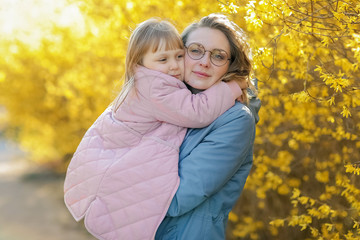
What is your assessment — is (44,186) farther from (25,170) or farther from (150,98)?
(150,98)

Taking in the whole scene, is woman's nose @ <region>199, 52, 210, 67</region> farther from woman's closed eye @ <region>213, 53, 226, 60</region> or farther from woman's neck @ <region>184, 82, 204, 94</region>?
woman's neck @ <region>184, 82, 204, 94</region>

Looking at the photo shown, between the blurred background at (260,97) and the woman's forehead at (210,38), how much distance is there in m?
0.21

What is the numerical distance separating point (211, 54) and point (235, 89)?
0.22m

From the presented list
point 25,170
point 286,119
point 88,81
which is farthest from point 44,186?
point 286,119

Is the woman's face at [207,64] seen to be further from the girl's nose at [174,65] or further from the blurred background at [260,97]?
the blurred background at [260,97]

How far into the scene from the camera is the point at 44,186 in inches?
346

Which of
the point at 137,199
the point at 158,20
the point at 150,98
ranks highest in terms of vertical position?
the point at 158,20

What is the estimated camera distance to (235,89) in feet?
7.19

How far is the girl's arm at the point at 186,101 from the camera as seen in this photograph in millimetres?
2098

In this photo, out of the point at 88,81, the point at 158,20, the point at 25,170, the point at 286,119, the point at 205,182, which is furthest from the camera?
the point at 25,170

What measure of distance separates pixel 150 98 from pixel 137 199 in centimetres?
47

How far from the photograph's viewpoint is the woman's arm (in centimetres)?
201

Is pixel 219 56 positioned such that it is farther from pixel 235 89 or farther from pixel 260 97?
pixel 260 97

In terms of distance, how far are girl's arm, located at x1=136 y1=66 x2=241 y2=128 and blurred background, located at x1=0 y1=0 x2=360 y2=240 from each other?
38 cm
